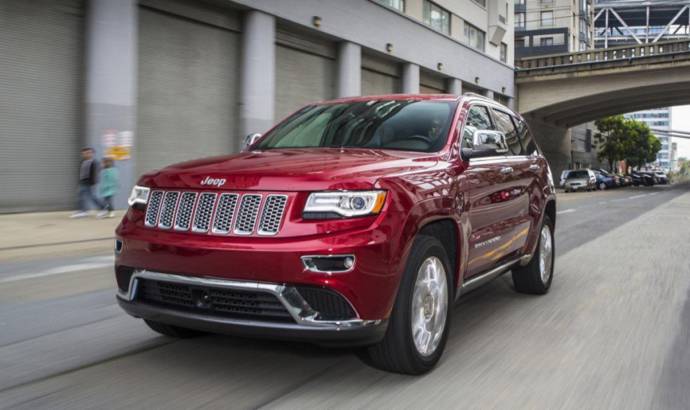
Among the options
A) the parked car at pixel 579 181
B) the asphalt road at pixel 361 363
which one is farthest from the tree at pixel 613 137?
the asphalt road at pixel 361 363

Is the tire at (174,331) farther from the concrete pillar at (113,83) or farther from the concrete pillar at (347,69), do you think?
the concrete pillar at (347,69)

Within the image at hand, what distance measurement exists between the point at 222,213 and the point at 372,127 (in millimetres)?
1605

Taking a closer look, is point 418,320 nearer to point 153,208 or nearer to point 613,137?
point 153,208

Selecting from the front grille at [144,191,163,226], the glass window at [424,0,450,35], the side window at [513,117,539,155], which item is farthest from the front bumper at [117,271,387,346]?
the glass window at [424,0,450,35]

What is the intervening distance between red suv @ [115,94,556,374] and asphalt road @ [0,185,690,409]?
280 millimetres

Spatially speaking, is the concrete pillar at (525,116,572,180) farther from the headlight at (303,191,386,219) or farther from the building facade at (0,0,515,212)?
the headlight at (303,191,386,219)

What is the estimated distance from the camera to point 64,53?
611 inches

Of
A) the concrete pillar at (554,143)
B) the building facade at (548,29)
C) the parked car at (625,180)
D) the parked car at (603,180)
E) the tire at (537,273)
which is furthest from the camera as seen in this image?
the building facade at (548,29)

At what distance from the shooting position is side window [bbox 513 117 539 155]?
6.01 meters

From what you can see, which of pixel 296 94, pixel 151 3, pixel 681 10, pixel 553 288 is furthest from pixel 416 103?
pixel 681 10

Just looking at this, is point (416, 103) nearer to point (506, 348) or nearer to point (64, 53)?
point (506, 348)

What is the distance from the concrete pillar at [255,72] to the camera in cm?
2075

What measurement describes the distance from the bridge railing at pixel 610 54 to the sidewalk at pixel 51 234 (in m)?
38.0

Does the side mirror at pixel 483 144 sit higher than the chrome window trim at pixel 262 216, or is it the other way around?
the side mirror at pixel 483 144
